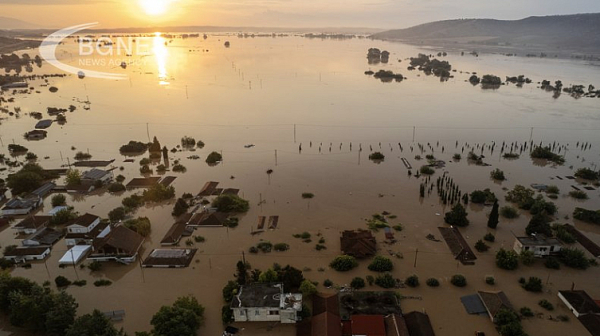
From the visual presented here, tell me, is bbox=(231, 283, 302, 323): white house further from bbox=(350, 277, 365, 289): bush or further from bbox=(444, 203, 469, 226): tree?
bbox=(444, 203, 469, 226): tree

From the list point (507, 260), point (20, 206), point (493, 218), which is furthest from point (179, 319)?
point (493, 218)

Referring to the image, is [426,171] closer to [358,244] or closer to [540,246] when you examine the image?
[540,246]

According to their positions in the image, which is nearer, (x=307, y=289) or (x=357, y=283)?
(x=307, y=289)

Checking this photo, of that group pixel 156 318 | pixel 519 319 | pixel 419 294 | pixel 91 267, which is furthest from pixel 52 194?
pixel 519 319

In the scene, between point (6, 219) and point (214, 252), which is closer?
point (214, 252)

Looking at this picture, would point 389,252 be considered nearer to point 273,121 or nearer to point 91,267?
point 91,267

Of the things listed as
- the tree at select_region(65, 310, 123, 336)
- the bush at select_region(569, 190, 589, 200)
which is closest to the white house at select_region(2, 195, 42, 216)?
the tree at select_region(65, 310, 123, 336)
